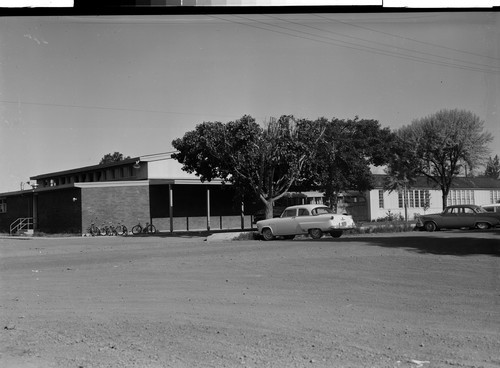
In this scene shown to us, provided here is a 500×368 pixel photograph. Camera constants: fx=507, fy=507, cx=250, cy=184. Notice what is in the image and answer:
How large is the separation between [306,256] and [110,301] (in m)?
5.76

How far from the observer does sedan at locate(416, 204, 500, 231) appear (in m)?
21.7

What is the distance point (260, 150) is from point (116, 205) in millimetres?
11305

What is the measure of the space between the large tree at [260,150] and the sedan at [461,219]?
20.2ft

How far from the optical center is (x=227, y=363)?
522 cm

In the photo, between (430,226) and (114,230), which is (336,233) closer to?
(430,226)

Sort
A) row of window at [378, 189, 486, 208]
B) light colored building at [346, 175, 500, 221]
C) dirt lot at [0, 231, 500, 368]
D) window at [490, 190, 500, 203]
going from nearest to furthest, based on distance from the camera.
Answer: dirt lot at [0, 231, 500, 368], window at [490, 190, 500, 203], light colored building at [346, 175, 500, 221], row of window at [378, 189, 486, 208]

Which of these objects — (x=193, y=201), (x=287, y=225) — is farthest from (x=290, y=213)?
(x=193, y=201)

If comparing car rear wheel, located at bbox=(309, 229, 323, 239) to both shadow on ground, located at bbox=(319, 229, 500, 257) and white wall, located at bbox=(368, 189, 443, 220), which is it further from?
white wall, located at bbox=(368, 189, 443, 220)

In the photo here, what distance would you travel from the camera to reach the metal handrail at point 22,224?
31.4m

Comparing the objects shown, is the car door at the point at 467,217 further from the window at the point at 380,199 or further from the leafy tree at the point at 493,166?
the window at the point at 380,199

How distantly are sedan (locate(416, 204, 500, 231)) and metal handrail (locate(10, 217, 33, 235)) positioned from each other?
2291 cm

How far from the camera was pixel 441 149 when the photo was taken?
28984 mm

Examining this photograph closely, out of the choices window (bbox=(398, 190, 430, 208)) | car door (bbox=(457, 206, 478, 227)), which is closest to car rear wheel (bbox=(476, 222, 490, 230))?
car door (bbox=(457, 206, 478, 227))

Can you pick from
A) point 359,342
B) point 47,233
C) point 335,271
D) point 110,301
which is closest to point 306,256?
point 335,271
